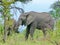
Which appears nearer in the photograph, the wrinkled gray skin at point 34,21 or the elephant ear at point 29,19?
the wrinkled gray skin at point 34,21

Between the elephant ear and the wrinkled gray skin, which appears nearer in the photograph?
the wrinkled gray skin

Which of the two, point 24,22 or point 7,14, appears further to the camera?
point 24,22

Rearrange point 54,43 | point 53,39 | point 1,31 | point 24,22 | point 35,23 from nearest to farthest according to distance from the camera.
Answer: point 54,43 < point 53,39 < point 1,31 < point 24,22 < point 35,23

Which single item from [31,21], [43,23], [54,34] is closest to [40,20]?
[43,23]

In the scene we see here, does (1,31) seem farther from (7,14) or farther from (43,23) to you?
(43,23)

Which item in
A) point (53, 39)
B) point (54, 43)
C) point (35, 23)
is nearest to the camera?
point (54, 43)

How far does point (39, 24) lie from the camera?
48.9ft

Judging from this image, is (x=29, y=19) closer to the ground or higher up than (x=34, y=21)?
higher up

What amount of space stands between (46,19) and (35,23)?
0.90m

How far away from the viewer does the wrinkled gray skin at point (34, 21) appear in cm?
1360

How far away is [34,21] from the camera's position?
1448 centimetres

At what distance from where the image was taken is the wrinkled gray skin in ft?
44.6

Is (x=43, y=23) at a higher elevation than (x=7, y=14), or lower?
lower

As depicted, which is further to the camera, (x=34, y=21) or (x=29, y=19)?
(x=34, y=21)
